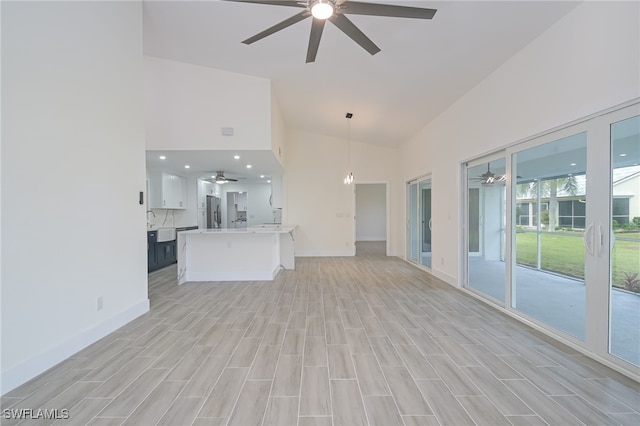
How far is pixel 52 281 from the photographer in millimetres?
2252

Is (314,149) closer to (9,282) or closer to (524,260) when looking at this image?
(524,260)

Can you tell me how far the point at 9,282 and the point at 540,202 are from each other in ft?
16.5

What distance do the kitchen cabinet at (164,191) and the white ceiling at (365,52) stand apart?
2831 mm

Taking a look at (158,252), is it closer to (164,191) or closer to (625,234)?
(164,191)

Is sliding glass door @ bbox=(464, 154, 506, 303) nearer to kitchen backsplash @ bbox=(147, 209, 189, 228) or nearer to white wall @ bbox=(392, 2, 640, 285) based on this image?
white wall @ bbox=(392, 2, 640, 285)

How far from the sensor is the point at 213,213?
875cm

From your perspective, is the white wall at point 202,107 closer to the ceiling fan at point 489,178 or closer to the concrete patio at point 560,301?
the ceiling fan at point 489,178

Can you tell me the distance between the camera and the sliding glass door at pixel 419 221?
6.16m

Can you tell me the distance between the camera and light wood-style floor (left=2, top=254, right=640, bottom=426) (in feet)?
5.55

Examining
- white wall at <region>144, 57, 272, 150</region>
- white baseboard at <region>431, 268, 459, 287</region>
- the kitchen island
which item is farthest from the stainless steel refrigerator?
white baseboard at <region>431, 268, 459, 287</region>

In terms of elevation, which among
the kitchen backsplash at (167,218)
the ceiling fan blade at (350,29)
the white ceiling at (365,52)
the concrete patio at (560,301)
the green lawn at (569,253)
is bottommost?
the concrete patio at (560,301)

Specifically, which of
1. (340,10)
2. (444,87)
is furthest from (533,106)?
(340,10)

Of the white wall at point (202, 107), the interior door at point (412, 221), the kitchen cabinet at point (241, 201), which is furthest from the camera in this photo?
the kitchen cabinet at point (241, 201)

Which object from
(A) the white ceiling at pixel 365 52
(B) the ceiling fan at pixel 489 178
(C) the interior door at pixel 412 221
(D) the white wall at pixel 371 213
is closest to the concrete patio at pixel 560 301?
(B) the ceiling fan at pixel 489 178
